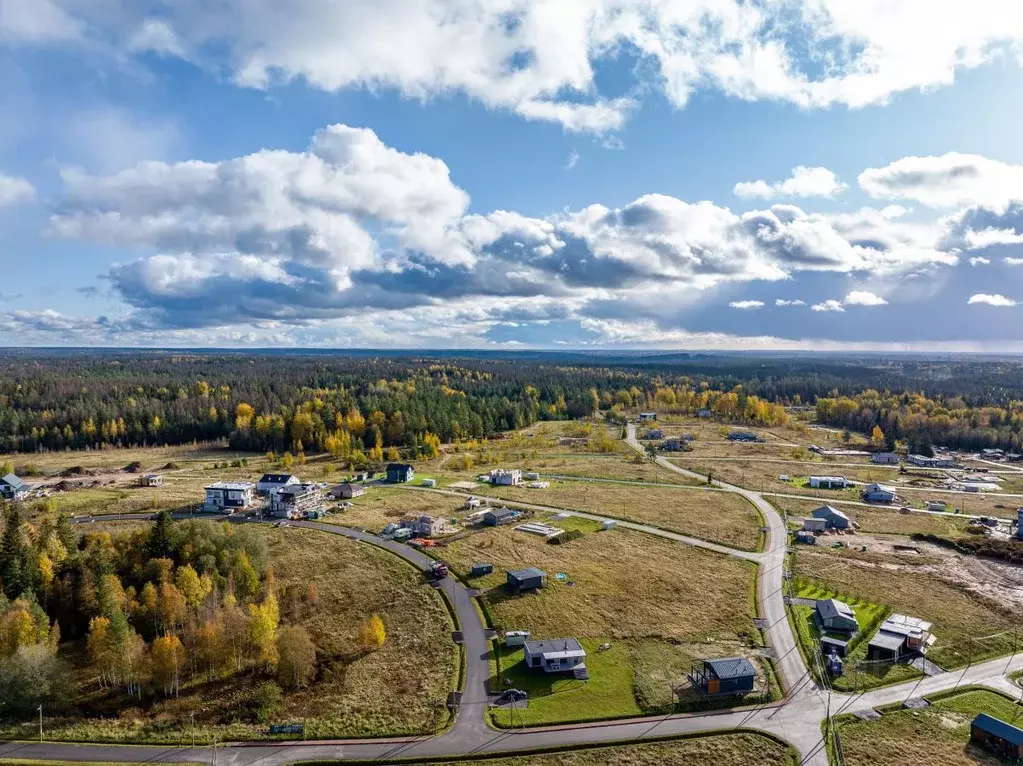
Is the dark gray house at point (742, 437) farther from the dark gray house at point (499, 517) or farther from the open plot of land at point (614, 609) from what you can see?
the dark gray house at point (499, 517)

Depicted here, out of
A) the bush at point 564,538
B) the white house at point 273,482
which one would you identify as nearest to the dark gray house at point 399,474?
the white house at point 273,482

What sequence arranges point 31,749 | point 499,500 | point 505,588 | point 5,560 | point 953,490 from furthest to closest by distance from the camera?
point 953,490 < point 499,500 < point 505,588 < point 5,560 < point 31,749

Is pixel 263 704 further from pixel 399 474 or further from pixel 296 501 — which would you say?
pixel 399 474

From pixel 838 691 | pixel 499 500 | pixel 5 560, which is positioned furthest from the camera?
pixel 499 500

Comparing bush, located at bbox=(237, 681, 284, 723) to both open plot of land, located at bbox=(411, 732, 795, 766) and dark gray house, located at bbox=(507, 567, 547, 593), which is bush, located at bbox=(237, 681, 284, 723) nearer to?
open plot of land, located at bbox=(411, 732, 795, 766)

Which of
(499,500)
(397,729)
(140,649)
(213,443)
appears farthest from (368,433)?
(397,729)

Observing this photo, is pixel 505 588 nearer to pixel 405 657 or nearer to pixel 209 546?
pixel 405 657

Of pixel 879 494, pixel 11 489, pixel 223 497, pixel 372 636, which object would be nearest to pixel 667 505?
pixel 879 494

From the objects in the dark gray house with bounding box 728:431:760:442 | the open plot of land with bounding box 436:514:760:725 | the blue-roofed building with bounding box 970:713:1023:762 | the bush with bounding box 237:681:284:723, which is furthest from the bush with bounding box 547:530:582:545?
the dark gray house with bounding box 728:431:760:442
